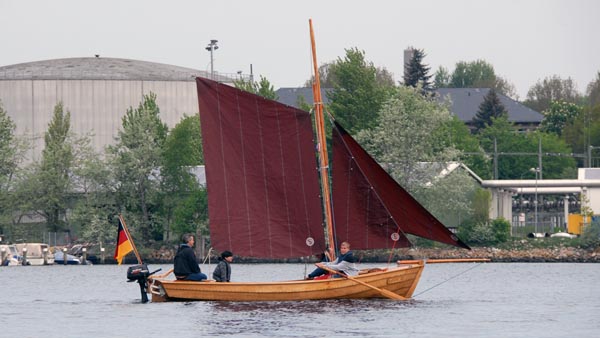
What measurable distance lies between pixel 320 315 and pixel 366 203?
16.9 feet

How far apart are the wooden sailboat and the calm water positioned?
5.96 feet

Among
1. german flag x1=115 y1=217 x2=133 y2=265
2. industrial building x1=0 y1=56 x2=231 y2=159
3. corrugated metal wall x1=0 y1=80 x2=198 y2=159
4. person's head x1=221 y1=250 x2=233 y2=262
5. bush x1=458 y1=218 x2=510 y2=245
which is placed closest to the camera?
person's head x1=221 y1=250 x2=233 y2=262

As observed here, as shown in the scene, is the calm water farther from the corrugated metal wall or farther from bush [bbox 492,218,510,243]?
the corrugated metal wall

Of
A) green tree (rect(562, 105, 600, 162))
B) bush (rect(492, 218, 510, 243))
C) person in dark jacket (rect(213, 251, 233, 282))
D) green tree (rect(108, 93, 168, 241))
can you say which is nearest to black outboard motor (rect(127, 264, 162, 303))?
person in dark jacket (rect(213, 251, 233, 282))

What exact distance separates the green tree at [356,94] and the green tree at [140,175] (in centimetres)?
1555

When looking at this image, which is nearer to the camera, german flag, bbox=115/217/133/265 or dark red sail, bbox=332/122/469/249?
dark red sail, bbox=332/122/469/249

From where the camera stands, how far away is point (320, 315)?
155ft

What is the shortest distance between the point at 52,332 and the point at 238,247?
8450 mm

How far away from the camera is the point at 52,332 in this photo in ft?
148

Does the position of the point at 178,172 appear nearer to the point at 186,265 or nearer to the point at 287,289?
the point at 186,265

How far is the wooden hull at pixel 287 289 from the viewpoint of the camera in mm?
49500

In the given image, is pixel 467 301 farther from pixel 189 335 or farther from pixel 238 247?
pixel 189 335

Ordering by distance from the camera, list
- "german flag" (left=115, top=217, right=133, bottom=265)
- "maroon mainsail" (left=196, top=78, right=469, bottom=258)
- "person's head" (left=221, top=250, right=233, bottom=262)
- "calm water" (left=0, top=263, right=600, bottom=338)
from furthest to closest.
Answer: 1. "german flag" (left=115, top=217, right=133, bottom=265)
2. "maroon mainsail" (left=196, top=78, right=469, bottom=258)
3. "person's head" (left=221, top=250, right=233, bottom=262)
4. "calm water" (left=0, top=263, right=600, bottom=338)

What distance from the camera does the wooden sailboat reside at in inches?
1996
